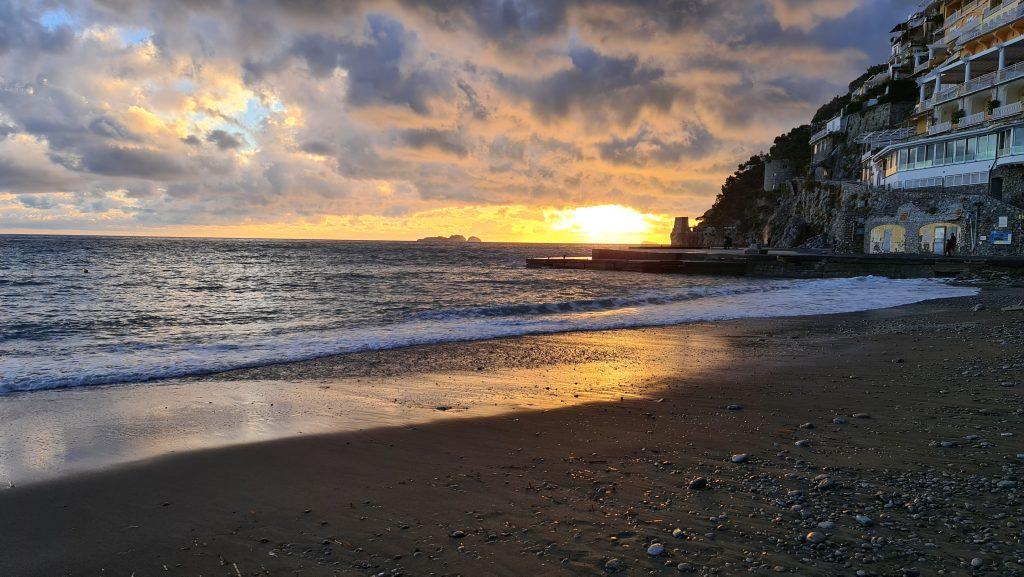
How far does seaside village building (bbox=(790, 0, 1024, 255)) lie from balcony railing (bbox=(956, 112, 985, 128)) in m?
0.09

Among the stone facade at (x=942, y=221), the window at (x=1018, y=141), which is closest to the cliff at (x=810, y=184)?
the stone facade at (x=942, y=221)

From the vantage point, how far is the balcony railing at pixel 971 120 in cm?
4378

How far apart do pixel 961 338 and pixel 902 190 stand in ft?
127

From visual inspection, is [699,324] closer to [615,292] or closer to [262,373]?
[262,373]

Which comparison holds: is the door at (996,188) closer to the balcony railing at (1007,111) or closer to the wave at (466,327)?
the balcony railing at (1007,111)

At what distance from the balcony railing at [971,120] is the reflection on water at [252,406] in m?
47.6

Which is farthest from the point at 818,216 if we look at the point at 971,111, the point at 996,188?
the point at 996,188

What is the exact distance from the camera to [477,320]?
18578mm

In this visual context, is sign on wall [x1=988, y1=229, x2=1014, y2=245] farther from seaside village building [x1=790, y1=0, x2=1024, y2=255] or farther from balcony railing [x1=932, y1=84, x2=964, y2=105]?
balcony railing [x1=932, y1=84, x2=964, y2=105]

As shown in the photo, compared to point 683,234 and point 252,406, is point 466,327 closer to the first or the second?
point 252,406

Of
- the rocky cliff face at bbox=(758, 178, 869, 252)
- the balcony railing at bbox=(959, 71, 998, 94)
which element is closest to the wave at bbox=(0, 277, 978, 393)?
the rocky cliff face at bbox=(758, 178, 869, 252)

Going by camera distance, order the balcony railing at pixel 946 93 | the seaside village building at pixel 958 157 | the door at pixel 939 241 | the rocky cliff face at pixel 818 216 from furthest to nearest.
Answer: the rocky cliff face at pixel 818 216
the balcony railing at pixel 946 93
the door at pixel 939 241
the seaside village building at pixel 958 157

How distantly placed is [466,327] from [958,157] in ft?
150

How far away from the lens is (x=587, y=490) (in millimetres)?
4730
